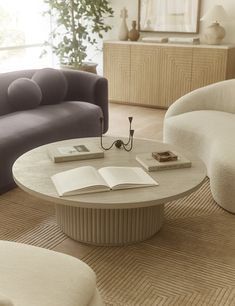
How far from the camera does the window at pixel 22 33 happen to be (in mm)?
5660

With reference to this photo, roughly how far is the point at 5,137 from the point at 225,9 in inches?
140

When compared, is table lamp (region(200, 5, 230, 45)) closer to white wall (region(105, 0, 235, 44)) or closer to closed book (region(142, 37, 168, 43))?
white wall (region(105, 0, 235, 44))

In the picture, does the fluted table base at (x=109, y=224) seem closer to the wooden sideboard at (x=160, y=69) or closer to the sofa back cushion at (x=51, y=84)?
the sofa back cushion at (x=51, y=84)

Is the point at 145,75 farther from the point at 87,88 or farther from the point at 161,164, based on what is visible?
the point at 161,164

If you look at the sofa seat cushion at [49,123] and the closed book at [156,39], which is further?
the closed book at [156,39]

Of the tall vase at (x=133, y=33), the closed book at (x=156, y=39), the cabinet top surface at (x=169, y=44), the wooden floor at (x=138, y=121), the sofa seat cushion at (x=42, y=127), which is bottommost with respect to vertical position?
the wooden floor at (x=138, y=121)

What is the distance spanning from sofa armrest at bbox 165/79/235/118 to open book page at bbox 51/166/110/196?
5.27ft

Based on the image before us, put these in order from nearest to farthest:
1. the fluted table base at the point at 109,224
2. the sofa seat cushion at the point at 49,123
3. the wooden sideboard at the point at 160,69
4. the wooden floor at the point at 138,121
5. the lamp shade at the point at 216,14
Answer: the fluted table base at the point at 109,224
the sofa seat cushion at the point at 49,123
the wooden floor at the point at 138,121
the lamp shade at the point at 216,14
the wooden sideboard at the point at 160,69

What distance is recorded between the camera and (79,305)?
1257 mm

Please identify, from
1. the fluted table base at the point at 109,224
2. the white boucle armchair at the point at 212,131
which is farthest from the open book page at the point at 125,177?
the white boucle armchair at the point at 212,131

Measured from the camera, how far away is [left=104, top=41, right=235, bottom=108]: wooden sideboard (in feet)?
16.8

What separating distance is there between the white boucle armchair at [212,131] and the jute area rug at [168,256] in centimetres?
19

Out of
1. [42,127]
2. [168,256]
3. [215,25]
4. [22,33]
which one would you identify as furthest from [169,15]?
[168,256]

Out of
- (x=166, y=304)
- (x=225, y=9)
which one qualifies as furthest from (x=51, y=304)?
(x=225, y=9)
